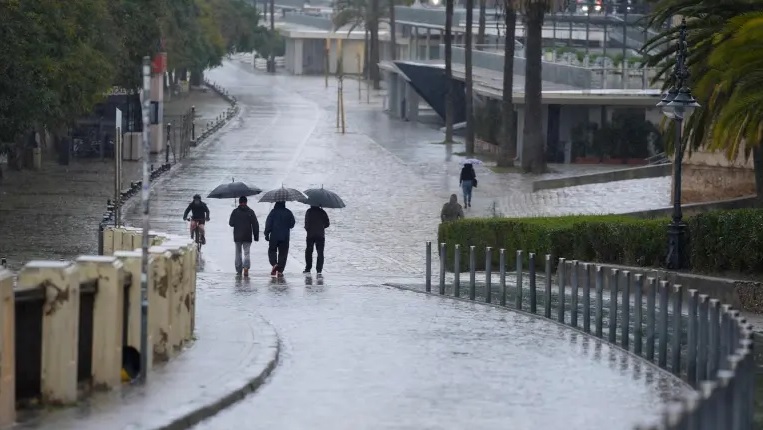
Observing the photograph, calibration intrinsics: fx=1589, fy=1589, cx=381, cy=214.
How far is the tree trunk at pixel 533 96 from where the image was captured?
5459cm

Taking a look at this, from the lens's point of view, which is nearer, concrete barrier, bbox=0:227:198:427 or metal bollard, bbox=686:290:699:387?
concrete barrier, bbox=0:227:198:427

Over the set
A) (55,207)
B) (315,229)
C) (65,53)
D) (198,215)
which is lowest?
(55,207)

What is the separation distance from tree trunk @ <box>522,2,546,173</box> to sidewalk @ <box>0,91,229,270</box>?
13784 mm

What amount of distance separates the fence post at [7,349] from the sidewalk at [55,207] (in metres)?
17.5

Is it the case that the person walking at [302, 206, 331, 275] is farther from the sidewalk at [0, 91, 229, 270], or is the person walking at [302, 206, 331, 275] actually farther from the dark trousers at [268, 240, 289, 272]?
the sidewalk at [0, 91, 229, 270]

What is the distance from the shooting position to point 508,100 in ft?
193

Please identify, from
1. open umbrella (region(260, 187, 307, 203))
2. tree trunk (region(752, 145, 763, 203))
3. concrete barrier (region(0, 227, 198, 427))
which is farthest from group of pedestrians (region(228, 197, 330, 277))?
concrete barrier (region(0, 227, 198, 427))

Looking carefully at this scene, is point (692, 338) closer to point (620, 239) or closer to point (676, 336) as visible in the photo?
point (676, 336)

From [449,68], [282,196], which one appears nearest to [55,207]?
[282,196]

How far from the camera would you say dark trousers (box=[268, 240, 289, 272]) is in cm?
2627

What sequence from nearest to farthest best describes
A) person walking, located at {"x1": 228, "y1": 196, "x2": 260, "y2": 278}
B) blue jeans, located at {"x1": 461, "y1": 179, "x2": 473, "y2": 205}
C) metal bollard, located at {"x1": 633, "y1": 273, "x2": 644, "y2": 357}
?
metal bollard, located at {"x1": 633, "y1": 273, "x2": 644, "y2": 357} < person walking, located at {"x1": 228, "y1": 196, "x2": 260, "y2": 278} < blue jeans, located at {"x1": 461, "y1": 179, "x2": 473, "y2": 205}

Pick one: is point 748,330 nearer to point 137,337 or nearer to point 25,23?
point 137,337

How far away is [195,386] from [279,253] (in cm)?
1298

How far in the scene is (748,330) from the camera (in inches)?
A: 516
